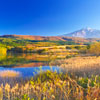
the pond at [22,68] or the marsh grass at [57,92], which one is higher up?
the marsh grass at [57,92]

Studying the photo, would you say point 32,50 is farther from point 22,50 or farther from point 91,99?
point 91,99

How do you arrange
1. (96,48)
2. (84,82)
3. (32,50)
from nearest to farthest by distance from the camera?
(84,82), (96,48), (32,50)

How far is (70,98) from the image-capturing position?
17.6ft

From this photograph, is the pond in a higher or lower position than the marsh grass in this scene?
lower

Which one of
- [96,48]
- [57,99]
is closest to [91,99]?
[57,99]

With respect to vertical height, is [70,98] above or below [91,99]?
below

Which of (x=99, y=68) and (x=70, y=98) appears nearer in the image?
(x=70, y=98)

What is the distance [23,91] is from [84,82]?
299cm

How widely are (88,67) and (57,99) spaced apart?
7.37 m

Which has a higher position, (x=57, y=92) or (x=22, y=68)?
(x=57, y=92)

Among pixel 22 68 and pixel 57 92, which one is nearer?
pixel 57 92

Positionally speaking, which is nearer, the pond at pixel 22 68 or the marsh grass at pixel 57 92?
the marsh grass at pixel 57 92

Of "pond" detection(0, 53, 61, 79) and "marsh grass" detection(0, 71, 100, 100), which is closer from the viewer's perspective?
"marsh grass" detection(0, 71, 100, 100)

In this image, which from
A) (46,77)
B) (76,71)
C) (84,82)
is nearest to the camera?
(84,82)
